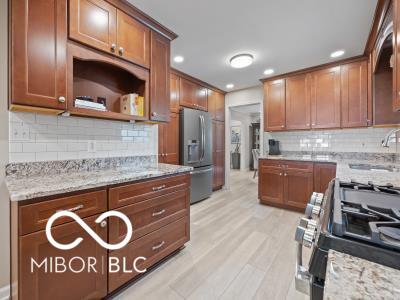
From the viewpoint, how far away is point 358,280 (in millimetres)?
339

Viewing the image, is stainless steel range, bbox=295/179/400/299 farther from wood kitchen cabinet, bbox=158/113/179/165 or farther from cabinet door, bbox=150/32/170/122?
wood kitchen cabinet, bbox=158/113/179/165

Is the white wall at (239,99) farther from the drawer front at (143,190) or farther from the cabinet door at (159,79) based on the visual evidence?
the drawer front at (143,190)

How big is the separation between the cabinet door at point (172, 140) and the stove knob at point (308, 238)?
2.62 meters

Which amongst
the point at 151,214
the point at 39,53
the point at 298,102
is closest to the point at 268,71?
the point at 298,102

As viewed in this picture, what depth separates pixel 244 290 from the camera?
1470 millimetres

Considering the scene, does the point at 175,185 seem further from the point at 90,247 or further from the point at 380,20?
the point at 380,20

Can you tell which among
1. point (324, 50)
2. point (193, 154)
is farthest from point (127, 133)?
point (324, 50)

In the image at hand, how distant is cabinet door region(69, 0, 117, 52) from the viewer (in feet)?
4.77

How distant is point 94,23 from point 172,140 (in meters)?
1.93

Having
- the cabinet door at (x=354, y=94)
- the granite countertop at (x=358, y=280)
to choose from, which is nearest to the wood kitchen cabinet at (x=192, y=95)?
the cabinet door at (x=354, y=94)

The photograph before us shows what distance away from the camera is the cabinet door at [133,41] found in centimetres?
174

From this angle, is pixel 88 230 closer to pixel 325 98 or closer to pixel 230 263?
pixel 230 263

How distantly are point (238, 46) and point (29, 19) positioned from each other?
2141mm

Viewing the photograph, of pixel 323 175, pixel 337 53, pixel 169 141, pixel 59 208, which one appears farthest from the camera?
pixel 169 141
